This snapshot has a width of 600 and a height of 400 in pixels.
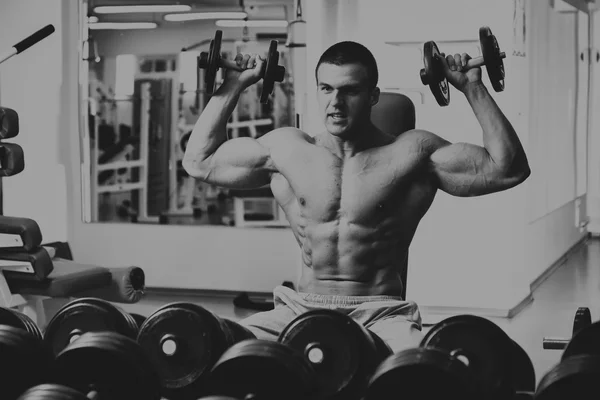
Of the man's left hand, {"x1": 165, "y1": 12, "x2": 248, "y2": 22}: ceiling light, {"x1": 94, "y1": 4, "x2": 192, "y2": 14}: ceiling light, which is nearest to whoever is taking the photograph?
the man's left hand

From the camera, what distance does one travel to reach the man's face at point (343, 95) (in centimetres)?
263

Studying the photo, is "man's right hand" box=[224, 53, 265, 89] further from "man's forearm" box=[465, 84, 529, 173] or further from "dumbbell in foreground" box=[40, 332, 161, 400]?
"dumbbell in foreground" box=[40, 332, 161, 400]

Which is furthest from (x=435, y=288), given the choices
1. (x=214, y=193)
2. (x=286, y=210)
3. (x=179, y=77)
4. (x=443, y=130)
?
(x=286, y=210)

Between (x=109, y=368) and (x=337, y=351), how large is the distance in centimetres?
49

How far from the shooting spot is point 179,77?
6.34m

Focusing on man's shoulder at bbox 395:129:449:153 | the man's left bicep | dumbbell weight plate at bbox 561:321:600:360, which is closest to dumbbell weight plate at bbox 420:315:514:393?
dumbbell weight plate at bbox 561:321:600:360

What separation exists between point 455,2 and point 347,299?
3237 mm

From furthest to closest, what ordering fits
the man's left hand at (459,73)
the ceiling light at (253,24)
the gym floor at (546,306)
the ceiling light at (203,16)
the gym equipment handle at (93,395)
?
the ceiling light at (203,16)
the ceiling light at (253,24)
the gym floor at (546,306)
the man's left hand at (459,73)
the gym equipment handle at (93,395)

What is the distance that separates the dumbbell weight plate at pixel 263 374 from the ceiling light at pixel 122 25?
4715mm

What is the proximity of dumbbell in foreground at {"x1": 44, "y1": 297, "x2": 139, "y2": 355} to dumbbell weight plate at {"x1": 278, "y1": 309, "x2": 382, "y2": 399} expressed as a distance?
464 millimetres

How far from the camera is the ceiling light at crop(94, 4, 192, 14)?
6406 mm

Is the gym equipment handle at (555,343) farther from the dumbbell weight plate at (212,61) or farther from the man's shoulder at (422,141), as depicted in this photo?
the dumbbell weight plate at (212,61)

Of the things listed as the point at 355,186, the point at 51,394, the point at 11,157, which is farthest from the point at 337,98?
the point at 11,157

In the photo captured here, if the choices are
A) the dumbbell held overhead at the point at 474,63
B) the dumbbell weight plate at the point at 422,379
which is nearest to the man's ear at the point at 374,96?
the dumbbell held overhead at the point at 474,63
